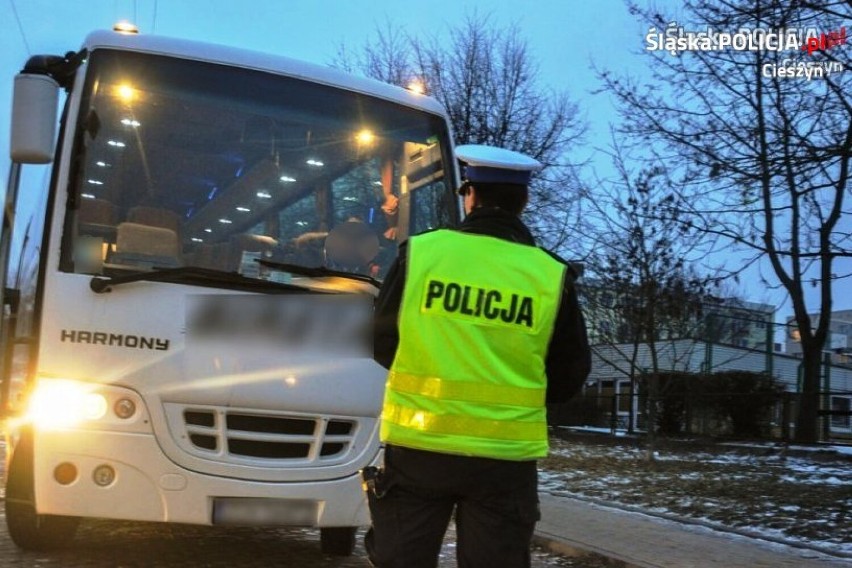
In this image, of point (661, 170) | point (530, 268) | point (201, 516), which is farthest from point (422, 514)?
point (661, 170)

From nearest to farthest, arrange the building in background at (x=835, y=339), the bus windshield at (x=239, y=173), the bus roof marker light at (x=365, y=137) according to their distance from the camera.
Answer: the bus windshield at (x=239, y=173) → the bus roof marker light at (x=365, y=137) → the building in background at (x=835, y=339)

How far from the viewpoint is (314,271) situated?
17.8 ft

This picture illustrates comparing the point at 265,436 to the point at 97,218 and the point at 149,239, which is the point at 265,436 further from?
the point at 97,218

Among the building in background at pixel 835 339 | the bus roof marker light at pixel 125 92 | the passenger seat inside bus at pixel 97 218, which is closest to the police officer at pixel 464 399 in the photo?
the passenger seat inside bus at pixel 97 218

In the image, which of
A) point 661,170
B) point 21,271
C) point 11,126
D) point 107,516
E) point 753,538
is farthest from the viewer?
point 661,170

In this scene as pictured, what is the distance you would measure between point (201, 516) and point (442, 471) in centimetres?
280

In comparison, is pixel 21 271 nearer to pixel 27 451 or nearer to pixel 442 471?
pixel 27 451

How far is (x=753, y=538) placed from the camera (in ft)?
24.5

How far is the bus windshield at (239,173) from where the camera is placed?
A: 526cm

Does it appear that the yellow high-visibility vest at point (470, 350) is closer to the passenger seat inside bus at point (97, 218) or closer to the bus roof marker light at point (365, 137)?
the passenger seat inside bus at point (97, 218)

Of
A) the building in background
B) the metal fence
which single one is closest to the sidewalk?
the metal fence

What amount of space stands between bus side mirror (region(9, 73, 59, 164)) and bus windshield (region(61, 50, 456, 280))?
212 millimetres

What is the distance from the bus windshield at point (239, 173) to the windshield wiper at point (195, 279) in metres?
0.09

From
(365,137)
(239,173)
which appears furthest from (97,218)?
(365,137)
